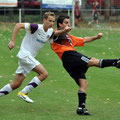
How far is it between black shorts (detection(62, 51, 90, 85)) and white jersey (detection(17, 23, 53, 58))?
1.90 feet

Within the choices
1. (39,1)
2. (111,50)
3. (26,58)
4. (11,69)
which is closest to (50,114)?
(26,58)

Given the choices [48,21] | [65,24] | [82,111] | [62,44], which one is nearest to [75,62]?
[62,44]

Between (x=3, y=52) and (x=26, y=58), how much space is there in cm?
986

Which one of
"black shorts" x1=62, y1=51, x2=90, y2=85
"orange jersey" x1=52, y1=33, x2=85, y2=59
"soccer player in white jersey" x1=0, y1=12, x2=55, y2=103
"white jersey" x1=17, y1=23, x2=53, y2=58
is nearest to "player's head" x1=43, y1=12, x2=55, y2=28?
"soccer player in white jersey" x1=0, y1=12, x2=55, y2=103

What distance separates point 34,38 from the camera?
952cm

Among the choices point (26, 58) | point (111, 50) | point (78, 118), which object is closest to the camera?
point (78, 118)

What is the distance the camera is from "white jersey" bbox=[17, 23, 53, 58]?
9422mm

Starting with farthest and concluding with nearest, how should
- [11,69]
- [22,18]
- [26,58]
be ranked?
[22,18] → [11,69] → [26,58]

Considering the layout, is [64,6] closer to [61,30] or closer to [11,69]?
[11,69]

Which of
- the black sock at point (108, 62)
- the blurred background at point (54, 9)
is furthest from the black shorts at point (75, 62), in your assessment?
the blurred background at point (54, 9)

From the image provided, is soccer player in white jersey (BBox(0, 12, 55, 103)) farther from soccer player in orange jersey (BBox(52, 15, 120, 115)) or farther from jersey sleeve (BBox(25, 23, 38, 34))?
soccer player in orange jersey (BBox(52, 15, 120, 115))

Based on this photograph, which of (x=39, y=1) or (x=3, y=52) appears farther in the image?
(x=39, y=1)

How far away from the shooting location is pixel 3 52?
19.3 meters

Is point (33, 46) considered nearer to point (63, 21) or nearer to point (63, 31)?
point (63, 21)
